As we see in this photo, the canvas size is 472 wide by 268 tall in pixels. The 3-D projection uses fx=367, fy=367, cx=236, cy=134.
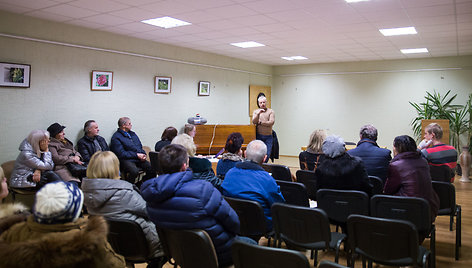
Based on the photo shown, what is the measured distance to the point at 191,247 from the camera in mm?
2283

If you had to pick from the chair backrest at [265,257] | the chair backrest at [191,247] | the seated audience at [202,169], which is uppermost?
the seated audience at [202,169]

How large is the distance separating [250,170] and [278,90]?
30.4ft

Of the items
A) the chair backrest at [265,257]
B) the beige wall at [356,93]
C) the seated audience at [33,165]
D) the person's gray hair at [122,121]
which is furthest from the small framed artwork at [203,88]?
the chair backrest at [265,257]

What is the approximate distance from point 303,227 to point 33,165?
3.67 meters

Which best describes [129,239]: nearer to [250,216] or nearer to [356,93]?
[250,216]

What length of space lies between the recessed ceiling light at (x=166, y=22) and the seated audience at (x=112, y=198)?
3.65 metres

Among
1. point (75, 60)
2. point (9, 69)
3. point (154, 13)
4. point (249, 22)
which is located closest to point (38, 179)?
point (9, 69)

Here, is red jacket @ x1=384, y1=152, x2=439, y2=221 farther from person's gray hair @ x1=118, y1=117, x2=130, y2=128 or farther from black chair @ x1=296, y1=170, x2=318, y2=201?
person's gray hair @ x1=118, y1=117, x2=130, y2=128

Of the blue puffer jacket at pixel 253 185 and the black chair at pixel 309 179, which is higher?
the blue puffer jacket at pixel 253 185

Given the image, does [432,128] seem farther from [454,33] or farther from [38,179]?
[38,179]

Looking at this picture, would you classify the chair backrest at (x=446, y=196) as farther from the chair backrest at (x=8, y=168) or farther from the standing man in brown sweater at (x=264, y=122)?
the chair backrest at (x=8, y=168)

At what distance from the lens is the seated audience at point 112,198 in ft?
8.62

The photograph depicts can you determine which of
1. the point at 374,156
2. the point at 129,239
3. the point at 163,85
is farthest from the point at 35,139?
the point at 374,156

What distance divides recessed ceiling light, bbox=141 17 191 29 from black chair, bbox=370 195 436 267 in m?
4.23
